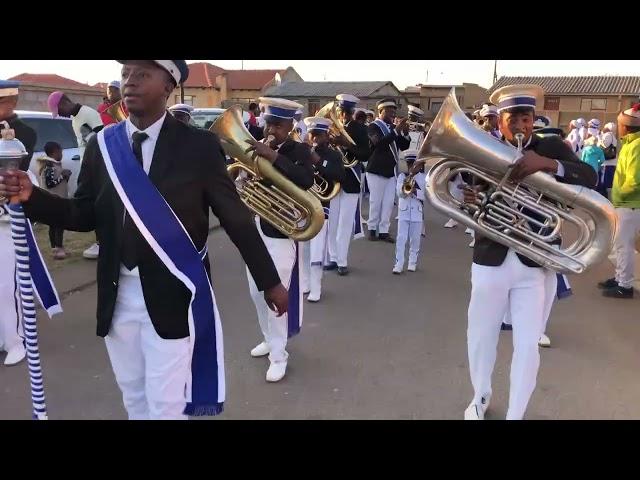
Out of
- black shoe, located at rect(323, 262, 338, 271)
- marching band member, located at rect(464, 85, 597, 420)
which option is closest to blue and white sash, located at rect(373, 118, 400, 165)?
black shoe, located at rect(323, 262, 338, 271)

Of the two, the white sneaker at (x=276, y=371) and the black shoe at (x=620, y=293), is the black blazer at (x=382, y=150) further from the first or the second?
the white sneaker at (x=276, y=371)

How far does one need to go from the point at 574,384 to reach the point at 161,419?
120 inches

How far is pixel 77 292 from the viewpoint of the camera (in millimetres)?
5859

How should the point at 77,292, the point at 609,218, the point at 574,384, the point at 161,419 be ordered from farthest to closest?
the point at 77,292 → the point at 574,384 → the point at 609,218 → the point at 161,419

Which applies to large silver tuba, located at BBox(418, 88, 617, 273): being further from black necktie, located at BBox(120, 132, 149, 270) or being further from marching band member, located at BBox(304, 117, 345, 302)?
marching band member, located at BBox(304, 117, 345, 302)

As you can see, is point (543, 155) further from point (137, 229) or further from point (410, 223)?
point (410, 223)

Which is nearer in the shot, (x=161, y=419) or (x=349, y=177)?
(x=161, y=419)

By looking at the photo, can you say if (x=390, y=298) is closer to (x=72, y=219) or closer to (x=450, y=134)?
(x=450, y=134)

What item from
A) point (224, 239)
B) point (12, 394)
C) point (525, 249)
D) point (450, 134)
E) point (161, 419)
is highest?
point (450, 134)

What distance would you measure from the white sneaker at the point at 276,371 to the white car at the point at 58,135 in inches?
247

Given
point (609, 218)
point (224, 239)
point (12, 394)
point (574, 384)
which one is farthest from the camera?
point (224, 239)

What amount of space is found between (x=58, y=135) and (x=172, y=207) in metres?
8.52

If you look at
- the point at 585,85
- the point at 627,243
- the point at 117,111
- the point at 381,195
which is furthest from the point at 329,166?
the point at 585,85
